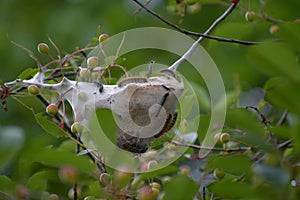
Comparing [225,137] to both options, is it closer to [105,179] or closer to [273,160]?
[105,179]

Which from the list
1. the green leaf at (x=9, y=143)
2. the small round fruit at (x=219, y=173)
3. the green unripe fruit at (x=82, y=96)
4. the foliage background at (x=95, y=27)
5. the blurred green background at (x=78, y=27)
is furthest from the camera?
the blurred green background at (x=78, y=27)

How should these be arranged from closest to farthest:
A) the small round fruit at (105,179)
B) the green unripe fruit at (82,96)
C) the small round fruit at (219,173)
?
the small round fruit at (105,179)
the small round fruit at (219,173)
the green unripe fruit at (82,96)

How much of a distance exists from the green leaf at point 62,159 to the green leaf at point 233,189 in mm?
222

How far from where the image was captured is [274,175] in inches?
35.4

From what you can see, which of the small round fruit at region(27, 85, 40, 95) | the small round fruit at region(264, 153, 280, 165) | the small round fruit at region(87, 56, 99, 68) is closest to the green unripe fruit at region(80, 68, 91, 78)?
the small round fruit at region(87, 56, 99, 68)

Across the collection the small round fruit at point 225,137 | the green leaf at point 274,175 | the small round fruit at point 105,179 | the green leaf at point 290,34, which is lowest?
the small round fruit at point 105,179

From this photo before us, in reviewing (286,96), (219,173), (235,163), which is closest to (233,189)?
(235,163)

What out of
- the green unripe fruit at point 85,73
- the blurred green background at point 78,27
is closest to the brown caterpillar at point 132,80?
the green unripe fruit at point 85,73

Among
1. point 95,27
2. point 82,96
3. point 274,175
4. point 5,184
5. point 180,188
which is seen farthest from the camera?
point 95,27

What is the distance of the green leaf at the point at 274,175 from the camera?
2.93 ft

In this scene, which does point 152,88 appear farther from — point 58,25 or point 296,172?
point 58,25

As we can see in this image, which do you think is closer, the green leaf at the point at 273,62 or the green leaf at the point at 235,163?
the green leaf at the point at 273,62

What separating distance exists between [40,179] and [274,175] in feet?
1.77

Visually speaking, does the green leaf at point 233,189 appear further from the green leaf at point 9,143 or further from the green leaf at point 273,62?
the green leaf at point 9,143
